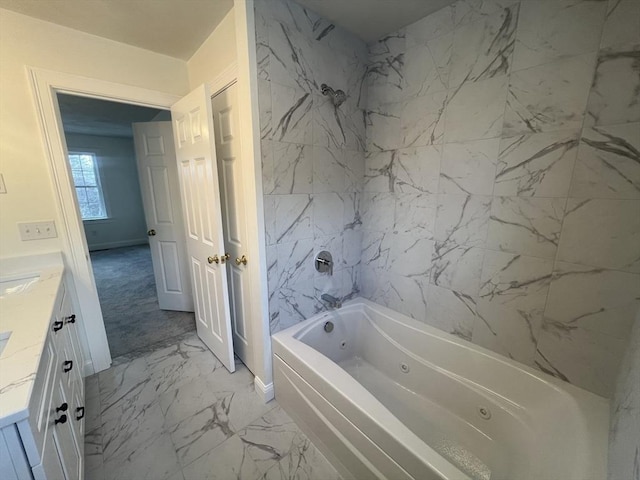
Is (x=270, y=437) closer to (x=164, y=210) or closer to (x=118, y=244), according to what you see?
(x=164, y=210)

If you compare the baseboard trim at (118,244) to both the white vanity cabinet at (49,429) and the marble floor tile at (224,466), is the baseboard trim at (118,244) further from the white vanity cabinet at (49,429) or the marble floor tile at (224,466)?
the marble floor tile at (224,466)

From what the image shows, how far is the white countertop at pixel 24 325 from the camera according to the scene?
0.66m

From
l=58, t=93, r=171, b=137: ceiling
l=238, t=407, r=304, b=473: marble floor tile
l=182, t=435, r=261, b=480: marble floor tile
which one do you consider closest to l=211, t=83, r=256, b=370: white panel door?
l=238, t=407, r=304, b=473: marble floor tile

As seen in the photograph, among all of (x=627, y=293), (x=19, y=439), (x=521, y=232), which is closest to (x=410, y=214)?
(x=521, y=232)

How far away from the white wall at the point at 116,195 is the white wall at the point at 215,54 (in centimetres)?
469

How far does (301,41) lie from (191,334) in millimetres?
2534

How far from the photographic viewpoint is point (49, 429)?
0.80 m

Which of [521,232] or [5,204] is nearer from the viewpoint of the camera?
[521,232]

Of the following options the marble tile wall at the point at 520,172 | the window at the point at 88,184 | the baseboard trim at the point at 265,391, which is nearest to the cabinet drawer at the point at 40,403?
the baseboard trim at the point at 265,391

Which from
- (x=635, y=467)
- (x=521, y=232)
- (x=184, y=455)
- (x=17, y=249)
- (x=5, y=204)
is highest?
(x=5, y=204)

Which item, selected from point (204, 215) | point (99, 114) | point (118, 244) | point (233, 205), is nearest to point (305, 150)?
point (233, 205)

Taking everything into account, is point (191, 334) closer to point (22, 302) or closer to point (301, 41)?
point (22, 302)

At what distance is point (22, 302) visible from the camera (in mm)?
1168

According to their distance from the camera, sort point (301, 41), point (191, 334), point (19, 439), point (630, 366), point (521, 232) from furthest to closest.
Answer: point (191, 334) → point (301, 41) → point (521, 232) → point (630, 366) → point (19, 439)
